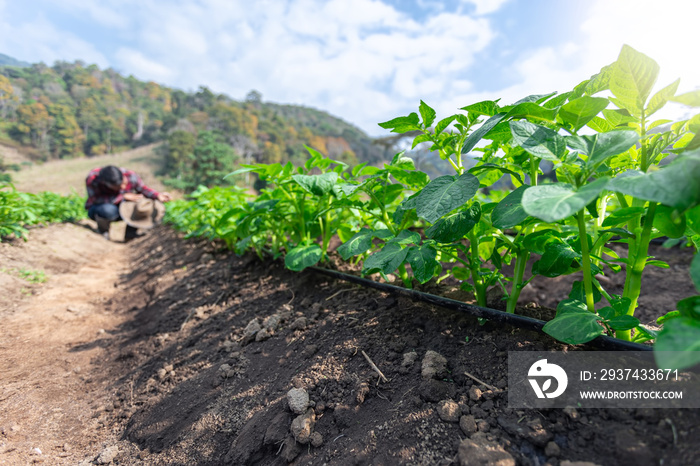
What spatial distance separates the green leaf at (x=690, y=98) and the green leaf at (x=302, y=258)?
1.30m

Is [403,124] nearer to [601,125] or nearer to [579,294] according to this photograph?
[601,125]

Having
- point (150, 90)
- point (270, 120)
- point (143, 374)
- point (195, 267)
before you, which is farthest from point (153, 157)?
point (143, 374)

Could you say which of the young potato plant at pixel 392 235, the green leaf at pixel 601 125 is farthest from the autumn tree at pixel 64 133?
the green leaf at pixel 601 125

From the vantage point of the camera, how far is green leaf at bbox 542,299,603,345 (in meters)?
0.69

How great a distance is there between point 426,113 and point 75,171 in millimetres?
22007

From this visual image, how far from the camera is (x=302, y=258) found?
1526 mm

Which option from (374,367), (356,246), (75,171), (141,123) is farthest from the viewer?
(141,123)

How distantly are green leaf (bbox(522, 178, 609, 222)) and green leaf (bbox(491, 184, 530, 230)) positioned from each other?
0.32ft

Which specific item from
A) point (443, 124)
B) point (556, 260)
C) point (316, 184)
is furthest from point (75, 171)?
point (556, 260)

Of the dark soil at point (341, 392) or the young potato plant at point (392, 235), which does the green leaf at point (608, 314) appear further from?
the young potato plant at point (392, 235)

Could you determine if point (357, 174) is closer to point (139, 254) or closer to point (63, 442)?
point (63, 442)

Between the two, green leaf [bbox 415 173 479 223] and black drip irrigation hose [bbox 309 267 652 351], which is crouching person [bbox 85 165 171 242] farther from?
green leaf [bbox 415 173 479 223]

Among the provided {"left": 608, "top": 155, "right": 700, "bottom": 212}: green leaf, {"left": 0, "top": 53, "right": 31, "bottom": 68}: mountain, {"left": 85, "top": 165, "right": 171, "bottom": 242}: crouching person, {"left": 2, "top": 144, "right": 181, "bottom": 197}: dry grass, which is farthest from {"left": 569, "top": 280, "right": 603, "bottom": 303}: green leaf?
{"left": 0, "top": 53, "right": 31, "bottom": 68}: mountain

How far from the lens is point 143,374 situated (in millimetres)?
1533
